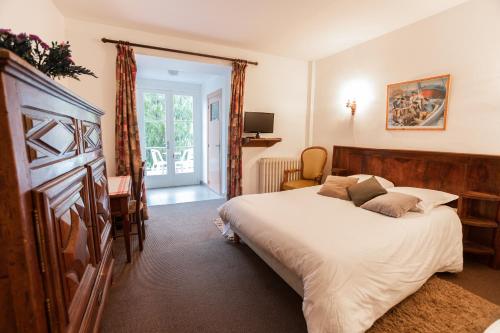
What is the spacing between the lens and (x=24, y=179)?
73 cm

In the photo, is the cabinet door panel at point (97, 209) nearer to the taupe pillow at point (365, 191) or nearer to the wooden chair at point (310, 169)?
the taupe pillow at point (365, 191)

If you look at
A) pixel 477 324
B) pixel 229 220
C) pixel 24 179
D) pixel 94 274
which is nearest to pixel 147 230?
pixel 229 220

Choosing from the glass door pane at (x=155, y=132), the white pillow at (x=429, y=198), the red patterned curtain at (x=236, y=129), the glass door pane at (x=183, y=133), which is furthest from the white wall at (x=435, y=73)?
the glass door pane at (x=155, y=132)

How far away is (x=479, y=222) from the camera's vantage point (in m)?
2.38

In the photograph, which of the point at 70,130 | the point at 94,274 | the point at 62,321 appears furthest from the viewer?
the point at 94,274

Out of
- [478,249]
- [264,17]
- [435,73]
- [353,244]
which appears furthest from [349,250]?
[264,17]

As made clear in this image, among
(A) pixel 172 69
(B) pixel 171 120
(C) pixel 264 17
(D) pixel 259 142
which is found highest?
(C) pixel 264 17

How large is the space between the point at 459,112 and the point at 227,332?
10.4 ft

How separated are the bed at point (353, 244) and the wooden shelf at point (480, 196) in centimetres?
17

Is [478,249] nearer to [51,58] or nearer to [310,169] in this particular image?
[310,169]

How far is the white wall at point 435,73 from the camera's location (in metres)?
2.44

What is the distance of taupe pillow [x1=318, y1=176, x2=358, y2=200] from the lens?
112 inches

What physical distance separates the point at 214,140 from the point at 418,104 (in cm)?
358

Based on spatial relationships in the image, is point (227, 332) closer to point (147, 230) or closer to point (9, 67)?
point (9, 67)
